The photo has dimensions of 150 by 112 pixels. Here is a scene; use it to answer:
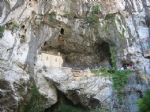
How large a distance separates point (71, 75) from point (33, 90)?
220 cm

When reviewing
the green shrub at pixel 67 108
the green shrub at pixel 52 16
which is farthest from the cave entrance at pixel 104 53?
the green shrub at pixel 67 108

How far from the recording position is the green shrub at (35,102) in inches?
624

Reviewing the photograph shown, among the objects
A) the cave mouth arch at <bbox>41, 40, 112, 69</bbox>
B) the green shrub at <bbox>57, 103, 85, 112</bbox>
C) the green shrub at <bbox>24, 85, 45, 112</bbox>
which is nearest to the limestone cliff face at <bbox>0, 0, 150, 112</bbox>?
the cave mouth arch at <bbox>41, 40, 112, 69</bbox>

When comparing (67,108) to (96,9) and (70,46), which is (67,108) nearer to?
(70,46)

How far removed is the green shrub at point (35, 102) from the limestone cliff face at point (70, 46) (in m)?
0.28

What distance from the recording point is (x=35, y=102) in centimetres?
1588

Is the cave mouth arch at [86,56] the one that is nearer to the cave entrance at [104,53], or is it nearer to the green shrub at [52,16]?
the cave entrance at [104,53]

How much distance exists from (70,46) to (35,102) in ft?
16.2

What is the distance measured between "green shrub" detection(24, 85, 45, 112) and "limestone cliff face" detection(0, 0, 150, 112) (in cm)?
28

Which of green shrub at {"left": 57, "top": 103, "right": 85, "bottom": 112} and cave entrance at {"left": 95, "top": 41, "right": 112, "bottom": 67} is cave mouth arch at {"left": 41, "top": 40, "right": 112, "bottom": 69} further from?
green shrub at {"left": 57, "top": 103, "right": 85, "bottom": 112}

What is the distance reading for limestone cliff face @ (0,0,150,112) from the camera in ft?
51.8

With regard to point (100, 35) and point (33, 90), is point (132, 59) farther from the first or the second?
point (33, 90)

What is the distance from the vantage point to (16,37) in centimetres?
1727

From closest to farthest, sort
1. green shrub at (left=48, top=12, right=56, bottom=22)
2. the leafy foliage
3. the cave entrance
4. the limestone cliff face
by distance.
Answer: the limestone cliff face
the leafy foliage
green shrub at (left=48, top=12, right=56, bottom=22)
the cave entrance
